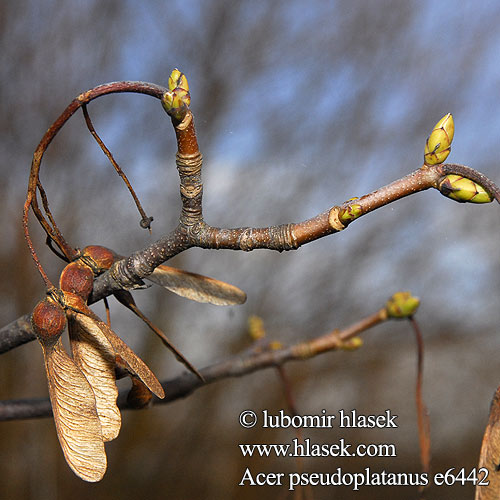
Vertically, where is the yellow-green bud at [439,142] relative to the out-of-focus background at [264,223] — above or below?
below

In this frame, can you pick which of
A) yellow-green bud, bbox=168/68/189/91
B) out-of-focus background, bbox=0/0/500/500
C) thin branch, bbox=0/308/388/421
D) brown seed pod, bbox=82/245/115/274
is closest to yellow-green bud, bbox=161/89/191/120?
yellow-green bud, bbox=168/68/189/91

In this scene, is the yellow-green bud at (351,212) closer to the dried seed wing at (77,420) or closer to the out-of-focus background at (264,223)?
the dried seed wing at (77,420)

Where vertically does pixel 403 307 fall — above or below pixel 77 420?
above

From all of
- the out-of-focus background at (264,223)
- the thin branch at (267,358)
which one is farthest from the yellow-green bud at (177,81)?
the out-of-focus background at (264,223)

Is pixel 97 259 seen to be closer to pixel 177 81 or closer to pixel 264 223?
pixel 177 81

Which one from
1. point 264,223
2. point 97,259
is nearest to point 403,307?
point 97,259

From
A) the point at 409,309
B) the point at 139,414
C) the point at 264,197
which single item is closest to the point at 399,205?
the point at 264,197

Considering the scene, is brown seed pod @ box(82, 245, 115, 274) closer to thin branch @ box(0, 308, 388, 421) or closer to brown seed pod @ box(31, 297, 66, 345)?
brown seed pod @ box(31, 297, 66, 345)
